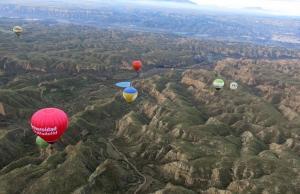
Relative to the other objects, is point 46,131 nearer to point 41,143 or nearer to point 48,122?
point 48,122

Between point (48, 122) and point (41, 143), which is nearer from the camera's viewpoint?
point (48, 122)

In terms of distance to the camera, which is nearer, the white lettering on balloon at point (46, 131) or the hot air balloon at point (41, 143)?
the white lettering on balloon at point (46, 131)

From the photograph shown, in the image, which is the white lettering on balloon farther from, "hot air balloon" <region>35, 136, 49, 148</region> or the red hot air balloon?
"hot air balloon" <region>35, 136, 49, 148</region>

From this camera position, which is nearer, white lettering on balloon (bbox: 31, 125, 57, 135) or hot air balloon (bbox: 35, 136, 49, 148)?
white lettering on balloon (bbox: 31, 125, 57, 135)

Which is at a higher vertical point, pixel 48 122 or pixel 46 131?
pixel 48 122

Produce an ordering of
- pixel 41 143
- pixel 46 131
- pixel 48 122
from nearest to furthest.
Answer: pixel 48 122, pixel 46 131, pixel 41 143

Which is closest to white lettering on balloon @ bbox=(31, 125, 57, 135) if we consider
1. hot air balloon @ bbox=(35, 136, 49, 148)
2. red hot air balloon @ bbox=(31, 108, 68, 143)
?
red hot air balloon @ bbox=(31, 108, 68, 143)

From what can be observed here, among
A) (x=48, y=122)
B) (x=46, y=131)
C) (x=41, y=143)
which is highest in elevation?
(x=48, y=122)

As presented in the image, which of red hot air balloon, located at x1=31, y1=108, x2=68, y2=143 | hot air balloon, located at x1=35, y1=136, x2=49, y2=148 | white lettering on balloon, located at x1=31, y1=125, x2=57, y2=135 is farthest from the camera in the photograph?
hot air balloon, located at x1=35, y1=136, x2=49, y2=148

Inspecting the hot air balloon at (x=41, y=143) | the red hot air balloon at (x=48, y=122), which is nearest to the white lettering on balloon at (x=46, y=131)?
the red hot air balloon at (x=48, y=122)

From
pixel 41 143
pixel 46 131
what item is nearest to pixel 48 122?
pixel 46 131

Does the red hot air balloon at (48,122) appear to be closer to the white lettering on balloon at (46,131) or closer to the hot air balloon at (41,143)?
→ the white lettering on balloon at (46,131)

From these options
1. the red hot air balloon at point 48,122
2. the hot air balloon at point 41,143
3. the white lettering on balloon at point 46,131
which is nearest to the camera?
the red hot air balloon at point 48,122
